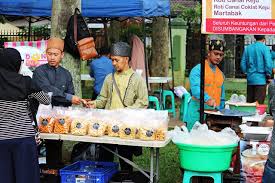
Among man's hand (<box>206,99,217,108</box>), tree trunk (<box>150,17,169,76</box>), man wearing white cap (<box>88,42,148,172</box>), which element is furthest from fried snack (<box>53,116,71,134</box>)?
tree trunk (<box>150,17,169,76</box>)

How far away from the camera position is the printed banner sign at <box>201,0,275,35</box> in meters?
5.82

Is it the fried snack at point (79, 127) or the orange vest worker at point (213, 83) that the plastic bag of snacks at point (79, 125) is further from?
the orange vest worker at point (213, 83)

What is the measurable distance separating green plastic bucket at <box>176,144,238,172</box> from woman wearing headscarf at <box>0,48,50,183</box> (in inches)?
59.0

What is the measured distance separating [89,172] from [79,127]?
0.53 metres

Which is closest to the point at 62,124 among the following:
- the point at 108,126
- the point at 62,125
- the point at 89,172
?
the point at 62,125

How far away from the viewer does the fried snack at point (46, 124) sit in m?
5.70

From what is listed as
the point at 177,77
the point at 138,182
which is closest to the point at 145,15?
the point at 138,182

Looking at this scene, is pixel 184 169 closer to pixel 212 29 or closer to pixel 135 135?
pixel 135 135

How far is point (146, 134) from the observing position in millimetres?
5387

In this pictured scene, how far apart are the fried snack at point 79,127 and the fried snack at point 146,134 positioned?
23.3 inches

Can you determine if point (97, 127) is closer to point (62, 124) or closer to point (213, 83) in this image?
point (62, 124)

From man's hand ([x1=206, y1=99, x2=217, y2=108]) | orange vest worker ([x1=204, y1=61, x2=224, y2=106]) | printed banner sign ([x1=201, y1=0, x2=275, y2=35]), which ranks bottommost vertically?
man's hand ([x1=206, y1=99, x2=217, y2=108])

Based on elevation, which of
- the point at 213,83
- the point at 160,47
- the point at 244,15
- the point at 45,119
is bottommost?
the point at 45,119

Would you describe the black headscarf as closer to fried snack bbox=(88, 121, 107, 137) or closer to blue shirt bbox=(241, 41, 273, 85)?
fried snack bbox=(88, 121, 107, 137)
